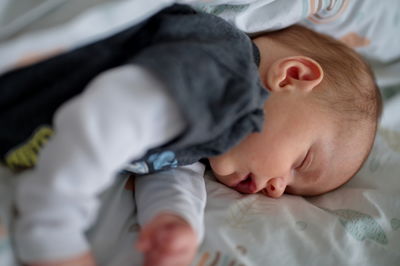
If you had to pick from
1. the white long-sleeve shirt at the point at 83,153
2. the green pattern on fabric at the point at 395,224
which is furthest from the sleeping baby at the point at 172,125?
the green pattern on fabric at the point at 395,224

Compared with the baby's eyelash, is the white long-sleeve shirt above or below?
above

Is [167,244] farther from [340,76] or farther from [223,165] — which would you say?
[340,76]

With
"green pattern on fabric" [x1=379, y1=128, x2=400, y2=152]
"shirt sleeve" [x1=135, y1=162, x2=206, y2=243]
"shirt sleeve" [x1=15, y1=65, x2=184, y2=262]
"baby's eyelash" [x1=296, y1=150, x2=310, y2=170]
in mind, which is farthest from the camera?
"green pattern on fabric" [x1=379, y1=128, x2=400, y2=152]

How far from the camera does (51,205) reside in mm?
561

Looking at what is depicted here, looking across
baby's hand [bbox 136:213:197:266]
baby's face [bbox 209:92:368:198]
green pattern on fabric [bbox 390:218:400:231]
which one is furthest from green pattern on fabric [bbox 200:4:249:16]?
green pattern on fabric [bbox 390:218:400:231]

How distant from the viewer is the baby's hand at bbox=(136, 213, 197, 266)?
2.22ft

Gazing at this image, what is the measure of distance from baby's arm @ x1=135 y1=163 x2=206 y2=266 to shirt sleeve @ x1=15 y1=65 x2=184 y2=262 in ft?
0.40

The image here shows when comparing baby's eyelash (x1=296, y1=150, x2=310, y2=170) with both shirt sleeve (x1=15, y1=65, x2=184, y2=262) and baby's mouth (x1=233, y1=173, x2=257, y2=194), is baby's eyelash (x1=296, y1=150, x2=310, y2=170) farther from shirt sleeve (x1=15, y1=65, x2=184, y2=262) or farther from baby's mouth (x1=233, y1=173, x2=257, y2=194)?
shirt sleeve (x1=15, y1=65, x2=184, y2=262)

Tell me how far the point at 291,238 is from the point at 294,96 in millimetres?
275

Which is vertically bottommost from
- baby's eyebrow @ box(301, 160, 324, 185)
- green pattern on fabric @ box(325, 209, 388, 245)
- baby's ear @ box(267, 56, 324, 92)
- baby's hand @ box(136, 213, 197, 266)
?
green pattern on fabric @ box(325, 209, 388, 245)

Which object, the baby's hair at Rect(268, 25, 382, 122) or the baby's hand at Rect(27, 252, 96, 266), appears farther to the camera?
the baby's hair at Rect(268, 25, 382, 122)

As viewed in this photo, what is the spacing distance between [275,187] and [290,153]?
0.10m

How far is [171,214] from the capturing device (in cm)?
77

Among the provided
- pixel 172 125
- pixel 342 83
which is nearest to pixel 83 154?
pixel 172 125
